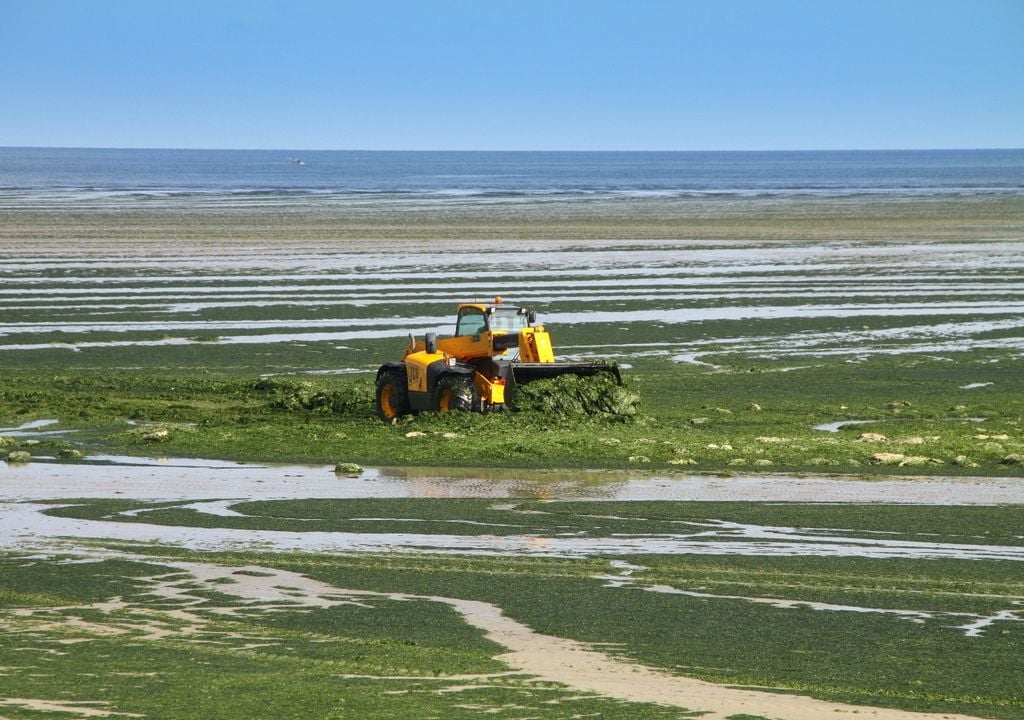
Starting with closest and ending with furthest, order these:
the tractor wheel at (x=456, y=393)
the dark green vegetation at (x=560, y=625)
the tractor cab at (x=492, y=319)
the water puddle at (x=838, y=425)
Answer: the dark green vegetation at (x=560, y=625)
the water puddle at (x=838, y=425)
the tractor wheel at (x=456, y=393)
the tractor cab at (x=492, y=319)

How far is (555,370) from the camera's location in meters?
24.1

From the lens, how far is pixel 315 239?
7425cm

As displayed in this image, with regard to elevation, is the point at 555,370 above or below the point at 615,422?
above

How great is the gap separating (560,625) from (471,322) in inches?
493

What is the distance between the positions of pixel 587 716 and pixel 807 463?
11682mm

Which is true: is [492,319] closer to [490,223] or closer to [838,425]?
[838,425]

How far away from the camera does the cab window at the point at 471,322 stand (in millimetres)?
24516

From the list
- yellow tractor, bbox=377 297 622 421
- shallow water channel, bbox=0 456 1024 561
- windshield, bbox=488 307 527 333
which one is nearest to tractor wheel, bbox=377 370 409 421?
yellow tractor, bbox=377 297 622 421

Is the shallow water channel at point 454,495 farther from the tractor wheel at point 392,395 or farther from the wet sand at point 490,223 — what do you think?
the wet sand at point 490,223

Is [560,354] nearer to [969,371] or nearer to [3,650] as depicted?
[969,371]

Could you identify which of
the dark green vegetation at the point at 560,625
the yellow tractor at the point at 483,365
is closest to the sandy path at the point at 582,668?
the dark green vegetation at the point at 560,625

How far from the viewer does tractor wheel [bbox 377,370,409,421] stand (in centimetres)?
2498

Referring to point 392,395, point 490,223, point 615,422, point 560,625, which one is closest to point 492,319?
point 392,395

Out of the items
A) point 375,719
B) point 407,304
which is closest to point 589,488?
point 375,719
